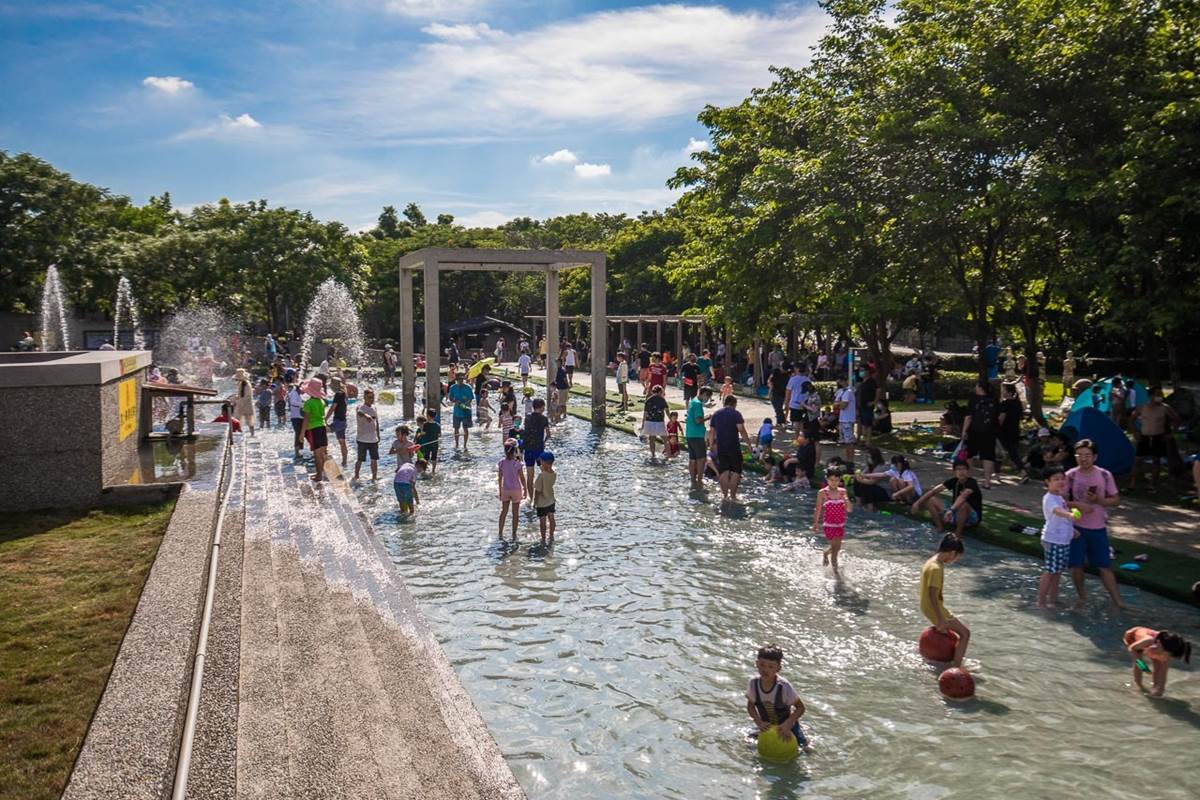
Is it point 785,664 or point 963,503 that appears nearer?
point 785,664

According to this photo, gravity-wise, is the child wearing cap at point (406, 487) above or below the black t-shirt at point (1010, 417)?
below

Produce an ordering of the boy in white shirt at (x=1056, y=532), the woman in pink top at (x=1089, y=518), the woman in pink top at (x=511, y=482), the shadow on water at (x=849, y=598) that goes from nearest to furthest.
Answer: the boy in white shirt at (x=1056, y=532)
the woman in pink top at (x=1089, y=518)
the shadow on water at (x=849, y=598)
the woman in pink top at (x=511, y=482)

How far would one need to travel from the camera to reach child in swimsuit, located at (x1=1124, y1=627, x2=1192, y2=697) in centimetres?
841

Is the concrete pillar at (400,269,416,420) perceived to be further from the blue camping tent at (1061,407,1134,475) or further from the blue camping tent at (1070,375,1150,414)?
the blue camping tent at (1061,407,1134,475)

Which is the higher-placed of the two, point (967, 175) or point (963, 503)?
point (967, 175)

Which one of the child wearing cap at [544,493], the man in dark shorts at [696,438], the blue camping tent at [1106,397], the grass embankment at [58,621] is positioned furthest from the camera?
the man in dark shorts at [696,438]

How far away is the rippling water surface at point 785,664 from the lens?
7.28 meters

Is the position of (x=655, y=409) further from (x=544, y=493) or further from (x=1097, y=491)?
(x=1097, y=491)

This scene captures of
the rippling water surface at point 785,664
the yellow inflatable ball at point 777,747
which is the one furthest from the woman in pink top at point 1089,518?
the yellow inflatable ball at point 777,747

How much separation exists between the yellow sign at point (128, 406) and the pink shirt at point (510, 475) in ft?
19.4

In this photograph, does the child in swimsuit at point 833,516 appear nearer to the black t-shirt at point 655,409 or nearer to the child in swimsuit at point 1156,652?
the child in swimsuit at point 1156,652

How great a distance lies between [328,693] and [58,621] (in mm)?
2801

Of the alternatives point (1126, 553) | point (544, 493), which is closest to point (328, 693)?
point (544, 493)

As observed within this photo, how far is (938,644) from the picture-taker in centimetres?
923
